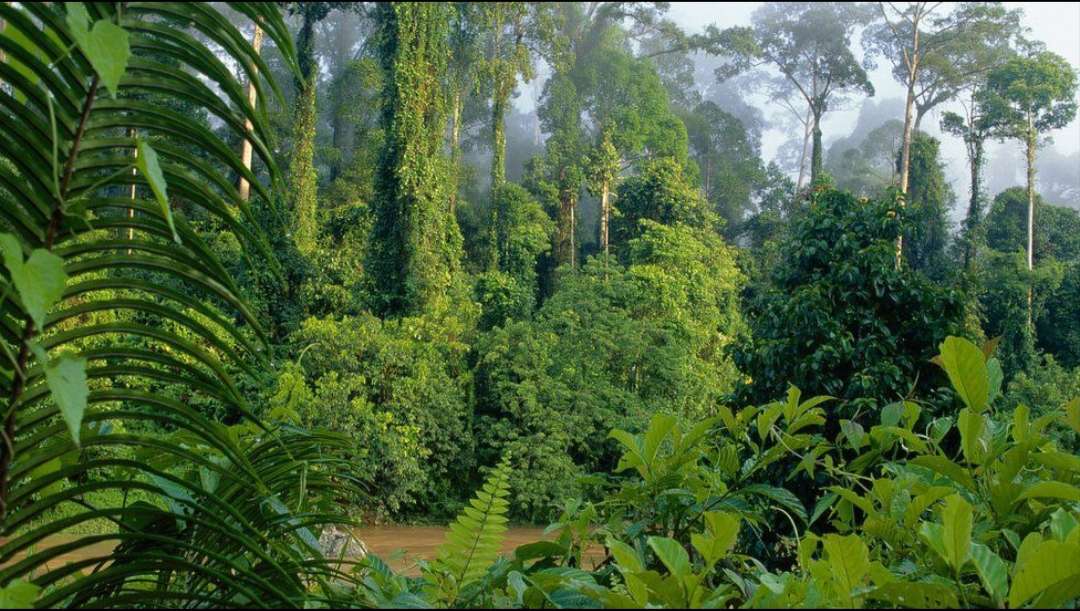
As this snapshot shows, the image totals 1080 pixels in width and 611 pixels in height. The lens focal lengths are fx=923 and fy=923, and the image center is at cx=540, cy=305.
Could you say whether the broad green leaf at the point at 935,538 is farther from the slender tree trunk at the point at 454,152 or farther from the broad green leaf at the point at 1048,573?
the slender tree trunk at the point at 454,152

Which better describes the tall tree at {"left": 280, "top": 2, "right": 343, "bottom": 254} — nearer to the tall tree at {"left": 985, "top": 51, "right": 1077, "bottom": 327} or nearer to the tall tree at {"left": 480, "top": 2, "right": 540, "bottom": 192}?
the tall tree at {"left": 480, "top": 2, "right": 540, "bottom": 192}

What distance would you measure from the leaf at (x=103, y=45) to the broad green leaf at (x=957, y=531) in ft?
1.12

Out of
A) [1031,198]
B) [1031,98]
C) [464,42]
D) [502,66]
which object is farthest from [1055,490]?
[1031,98]

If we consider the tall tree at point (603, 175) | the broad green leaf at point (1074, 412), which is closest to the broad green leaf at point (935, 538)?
the broad green leaf at point (1074, 412)

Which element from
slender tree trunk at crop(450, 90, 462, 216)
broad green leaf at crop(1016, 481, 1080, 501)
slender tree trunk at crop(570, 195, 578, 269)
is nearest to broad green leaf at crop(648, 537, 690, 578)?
broad green leaf at crop(1016, 481, 1080, 501)

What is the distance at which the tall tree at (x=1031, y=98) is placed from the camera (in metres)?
15.4

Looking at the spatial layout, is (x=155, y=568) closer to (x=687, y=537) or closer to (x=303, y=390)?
(x=687, y=537)

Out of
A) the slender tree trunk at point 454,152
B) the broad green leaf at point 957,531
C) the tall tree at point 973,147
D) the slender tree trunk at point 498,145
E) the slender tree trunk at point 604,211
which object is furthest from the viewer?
the tall tree at point 973,147

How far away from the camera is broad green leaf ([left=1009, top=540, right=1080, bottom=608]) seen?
34 centimetres

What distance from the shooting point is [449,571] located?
490 mm

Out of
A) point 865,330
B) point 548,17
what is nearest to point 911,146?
point 548,17

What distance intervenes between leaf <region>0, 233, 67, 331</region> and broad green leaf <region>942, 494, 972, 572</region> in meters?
0.33

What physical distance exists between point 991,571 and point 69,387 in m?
0.35

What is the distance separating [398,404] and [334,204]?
641 centimetres
